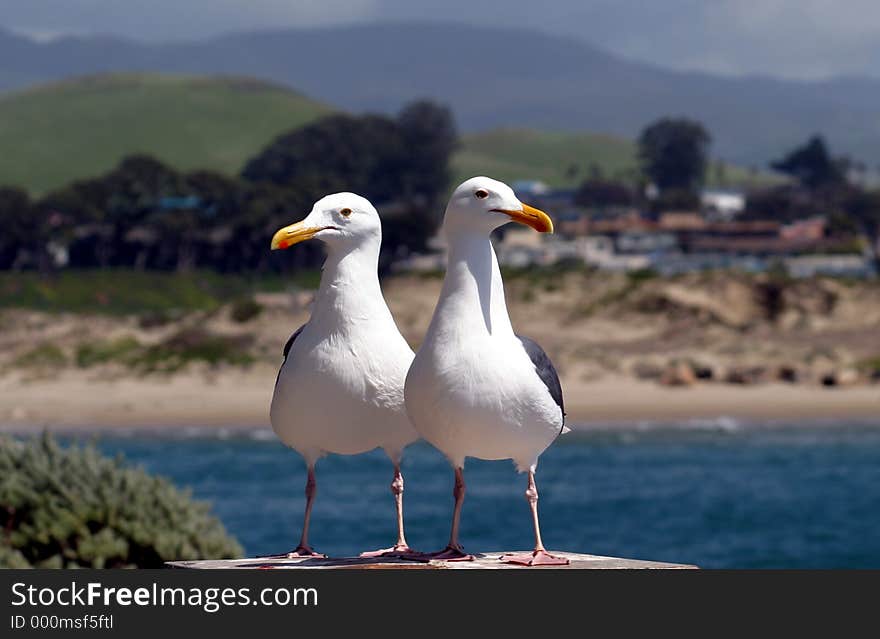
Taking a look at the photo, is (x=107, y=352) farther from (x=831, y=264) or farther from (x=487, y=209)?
(x=487, y=209)

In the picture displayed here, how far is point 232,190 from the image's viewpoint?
396ft

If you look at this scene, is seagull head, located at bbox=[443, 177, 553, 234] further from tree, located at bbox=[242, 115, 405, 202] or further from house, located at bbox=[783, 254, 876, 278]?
tree, located at bbox=[242, 115, 405, 202]

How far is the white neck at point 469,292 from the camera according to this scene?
986cm

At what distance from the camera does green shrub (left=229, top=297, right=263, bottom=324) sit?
82438 millimetres

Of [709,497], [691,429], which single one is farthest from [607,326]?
[709,497]

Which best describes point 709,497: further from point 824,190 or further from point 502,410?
point 824,190

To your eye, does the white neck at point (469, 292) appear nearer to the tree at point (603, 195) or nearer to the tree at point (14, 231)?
the tree at point (14, 231)

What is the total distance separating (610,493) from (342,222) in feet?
157

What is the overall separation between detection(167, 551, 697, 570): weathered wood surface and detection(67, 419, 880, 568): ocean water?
31.8 meters

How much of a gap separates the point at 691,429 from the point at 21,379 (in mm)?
29119

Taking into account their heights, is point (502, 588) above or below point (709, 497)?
above

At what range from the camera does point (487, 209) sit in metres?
9.83

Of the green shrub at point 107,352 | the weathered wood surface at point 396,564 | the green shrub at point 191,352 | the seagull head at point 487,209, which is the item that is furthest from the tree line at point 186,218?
the seagull head at point 487,209

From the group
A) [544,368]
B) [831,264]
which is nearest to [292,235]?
[544,368]
